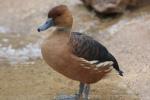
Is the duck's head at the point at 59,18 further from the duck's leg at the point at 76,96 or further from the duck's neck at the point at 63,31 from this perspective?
the duck's leg at the point at 76,96

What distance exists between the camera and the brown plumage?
14.6 feet

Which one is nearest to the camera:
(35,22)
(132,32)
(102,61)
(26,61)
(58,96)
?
(102,61)

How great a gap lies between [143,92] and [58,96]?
3.20 ft

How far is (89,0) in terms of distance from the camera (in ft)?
25.4

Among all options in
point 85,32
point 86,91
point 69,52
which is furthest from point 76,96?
point 85,32

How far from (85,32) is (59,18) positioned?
8.61 feet

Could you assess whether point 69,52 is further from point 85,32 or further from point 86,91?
point 85,32

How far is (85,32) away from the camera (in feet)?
23.5

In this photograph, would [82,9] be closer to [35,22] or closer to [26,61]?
[35,22]

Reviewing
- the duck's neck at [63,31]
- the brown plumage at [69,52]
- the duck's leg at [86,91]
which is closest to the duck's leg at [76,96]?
the duck's leg at [86,91]

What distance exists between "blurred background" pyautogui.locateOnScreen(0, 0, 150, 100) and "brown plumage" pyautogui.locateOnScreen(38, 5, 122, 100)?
1.97ft

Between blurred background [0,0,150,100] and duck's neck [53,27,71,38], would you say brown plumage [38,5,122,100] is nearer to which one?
duck's neck [53,27,71,38]

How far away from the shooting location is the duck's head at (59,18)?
4523mm

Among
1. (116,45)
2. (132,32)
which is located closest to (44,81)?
(116,45)
